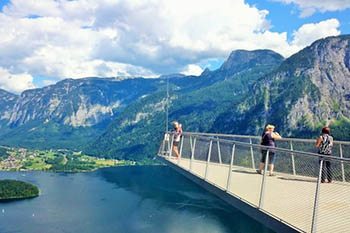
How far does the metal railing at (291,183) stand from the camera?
356 inches

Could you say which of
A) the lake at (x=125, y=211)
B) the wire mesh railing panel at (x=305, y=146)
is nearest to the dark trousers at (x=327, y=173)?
the wire mesh railing panel at (x=305, y=146)

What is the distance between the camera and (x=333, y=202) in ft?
33.6

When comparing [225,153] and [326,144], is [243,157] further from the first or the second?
[326,144]

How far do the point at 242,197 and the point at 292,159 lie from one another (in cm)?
300

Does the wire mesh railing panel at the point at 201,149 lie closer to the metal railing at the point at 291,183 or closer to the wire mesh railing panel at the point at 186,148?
the metal railing at the point at 291,183

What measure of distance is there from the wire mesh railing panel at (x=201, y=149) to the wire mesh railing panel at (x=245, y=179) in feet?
6.63

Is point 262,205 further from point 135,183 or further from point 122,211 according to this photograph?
point 135,183

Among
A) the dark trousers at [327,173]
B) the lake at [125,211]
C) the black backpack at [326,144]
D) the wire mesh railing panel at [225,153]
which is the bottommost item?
the lake at [125,211]

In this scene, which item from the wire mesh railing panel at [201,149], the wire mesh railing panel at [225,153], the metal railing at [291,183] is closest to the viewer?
the metal railing at [291,183]

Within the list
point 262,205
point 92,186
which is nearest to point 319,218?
point 262,205

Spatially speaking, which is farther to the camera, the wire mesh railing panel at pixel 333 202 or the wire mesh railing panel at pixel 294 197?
the wire mesh railing panel at pixel 294 197

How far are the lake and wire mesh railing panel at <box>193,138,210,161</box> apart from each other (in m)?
58.0

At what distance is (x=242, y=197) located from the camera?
12719mm

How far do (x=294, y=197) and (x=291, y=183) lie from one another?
2.11 m
